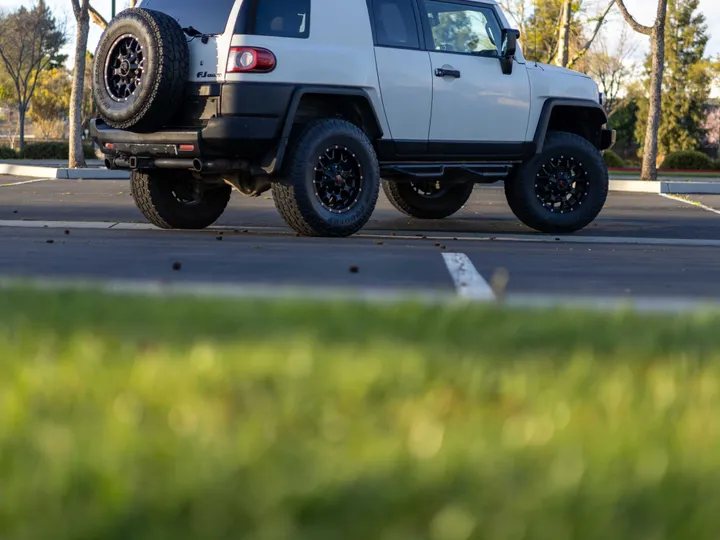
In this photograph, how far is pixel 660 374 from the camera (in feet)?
11.8

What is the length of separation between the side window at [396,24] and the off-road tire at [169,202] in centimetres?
208

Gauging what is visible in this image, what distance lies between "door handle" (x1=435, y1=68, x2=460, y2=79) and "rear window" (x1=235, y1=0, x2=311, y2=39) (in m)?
1.43

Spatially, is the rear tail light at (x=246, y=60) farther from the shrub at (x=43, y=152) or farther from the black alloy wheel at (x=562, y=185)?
the shrub at (x=43, y=152)

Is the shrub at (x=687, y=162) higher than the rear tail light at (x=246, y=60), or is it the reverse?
the rear tail light at (x=246, y=60)

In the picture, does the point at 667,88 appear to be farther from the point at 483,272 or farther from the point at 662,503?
the point at 662,503

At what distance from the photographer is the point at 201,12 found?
10078 millimetres

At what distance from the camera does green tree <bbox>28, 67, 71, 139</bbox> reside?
242 ft

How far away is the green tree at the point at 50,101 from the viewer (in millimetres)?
73812

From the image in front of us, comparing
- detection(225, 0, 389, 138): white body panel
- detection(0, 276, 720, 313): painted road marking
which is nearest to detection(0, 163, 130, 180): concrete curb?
detection(225, 0, 389, 138): white body panel

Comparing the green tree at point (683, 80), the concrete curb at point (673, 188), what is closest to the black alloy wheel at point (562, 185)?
the concrete curb at point (673, 188)

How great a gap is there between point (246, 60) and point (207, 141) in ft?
2.35

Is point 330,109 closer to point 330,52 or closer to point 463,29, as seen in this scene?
point 330,52

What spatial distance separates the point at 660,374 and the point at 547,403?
0.66m

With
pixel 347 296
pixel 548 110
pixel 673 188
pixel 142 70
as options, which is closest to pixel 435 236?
pixel 548 110
